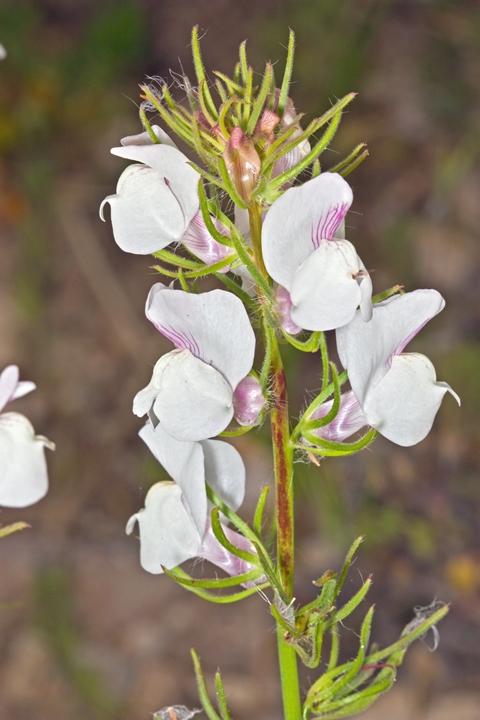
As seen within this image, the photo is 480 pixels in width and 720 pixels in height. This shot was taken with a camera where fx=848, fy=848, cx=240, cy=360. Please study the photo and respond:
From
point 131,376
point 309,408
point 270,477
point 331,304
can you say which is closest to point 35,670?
point 270,477

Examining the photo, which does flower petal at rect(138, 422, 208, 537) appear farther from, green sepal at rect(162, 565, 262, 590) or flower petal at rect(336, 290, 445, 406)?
flower petal at rect(336, 290, 445, 406)

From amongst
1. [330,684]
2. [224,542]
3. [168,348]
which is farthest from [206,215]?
[168,348]

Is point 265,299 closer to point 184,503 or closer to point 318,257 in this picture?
point 318,257

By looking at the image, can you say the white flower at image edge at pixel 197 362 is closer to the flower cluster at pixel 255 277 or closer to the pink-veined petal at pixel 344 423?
the flower cluster at pixel 255 277

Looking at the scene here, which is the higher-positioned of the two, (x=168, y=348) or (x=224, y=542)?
(x=168, y=348)

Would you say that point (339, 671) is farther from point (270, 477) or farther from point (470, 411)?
point (470, 411)

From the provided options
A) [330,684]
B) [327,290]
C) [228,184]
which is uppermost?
[228,184]

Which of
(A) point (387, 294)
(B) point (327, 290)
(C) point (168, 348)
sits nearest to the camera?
(B) point (327, 290)
